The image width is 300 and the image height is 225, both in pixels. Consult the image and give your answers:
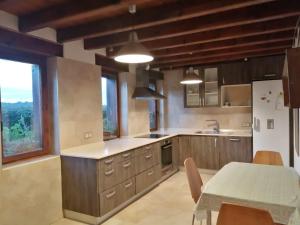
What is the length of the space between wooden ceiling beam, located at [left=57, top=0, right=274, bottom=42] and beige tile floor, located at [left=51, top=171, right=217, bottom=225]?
7.58 feet

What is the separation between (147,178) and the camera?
3988 millimetres

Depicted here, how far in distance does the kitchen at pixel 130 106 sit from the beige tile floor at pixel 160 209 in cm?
2

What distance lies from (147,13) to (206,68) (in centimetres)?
307

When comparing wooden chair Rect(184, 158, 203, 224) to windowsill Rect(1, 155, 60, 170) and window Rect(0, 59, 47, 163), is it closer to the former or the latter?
windowsill Rect(1, 155, 60, 170)

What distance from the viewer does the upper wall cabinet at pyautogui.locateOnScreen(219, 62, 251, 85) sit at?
193 inches

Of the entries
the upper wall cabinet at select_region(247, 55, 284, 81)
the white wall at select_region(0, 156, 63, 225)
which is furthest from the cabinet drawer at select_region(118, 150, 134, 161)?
the upper wall cabinet at select_region(247, 55, 284, 81)

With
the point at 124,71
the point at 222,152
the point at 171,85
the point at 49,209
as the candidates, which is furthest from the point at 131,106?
the point at 49,209

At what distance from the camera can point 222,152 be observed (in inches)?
190

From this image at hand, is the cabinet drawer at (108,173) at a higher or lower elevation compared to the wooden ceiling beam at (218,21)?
lower

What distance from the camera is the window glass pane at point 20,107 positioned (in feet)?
8.94

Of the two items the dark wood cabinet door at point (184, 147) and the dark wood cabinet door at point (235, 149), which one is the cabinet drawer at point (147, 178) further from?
the dark wood cabinet door at point (235, 149)

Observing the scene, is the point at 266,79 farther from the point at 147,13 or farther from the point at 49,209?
the point at 49,209

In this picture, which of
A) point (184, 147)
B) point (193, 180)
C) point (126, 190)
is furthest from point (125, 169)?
point (184, 147)

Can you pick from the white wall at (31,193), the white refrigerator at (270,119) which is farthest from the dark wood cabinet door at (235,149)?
the white wall at (31,193)
